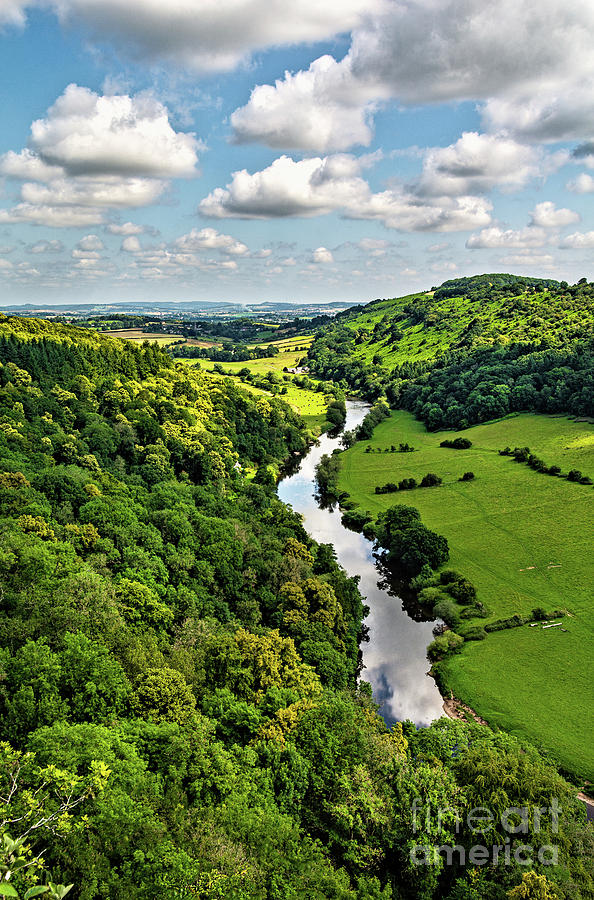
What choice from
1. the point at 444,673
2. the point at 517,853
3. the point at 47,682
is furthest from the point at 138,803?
the point at 444,673

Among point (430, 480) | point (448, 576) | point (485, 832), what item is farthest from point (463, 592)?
point (430, 480)

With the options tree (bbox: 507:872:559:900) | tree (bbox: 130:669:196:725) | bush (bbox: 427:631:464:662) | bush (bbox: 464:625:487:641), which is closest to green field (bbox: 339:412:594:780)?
bush (bbox: 464:625:487:641)

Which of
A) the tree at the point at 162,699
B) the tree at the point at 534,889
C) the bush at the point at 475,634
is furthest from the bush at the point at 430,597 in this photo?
the tree at the point at 534,889

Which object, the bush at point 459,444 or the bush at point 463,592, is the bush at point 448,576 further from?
the bush at point 459,444

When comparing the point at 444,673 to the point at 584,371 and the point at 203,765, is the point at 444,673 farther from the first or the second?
the point at 584,371

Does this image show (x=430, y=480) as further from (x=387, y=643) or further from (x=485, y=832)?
(x=485, y=832)

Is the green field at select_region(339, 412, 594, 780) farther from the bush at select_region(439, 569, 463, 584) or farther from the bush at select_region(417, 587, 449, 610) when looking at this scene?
the bush at select_region(417, 587, 449, 610)
